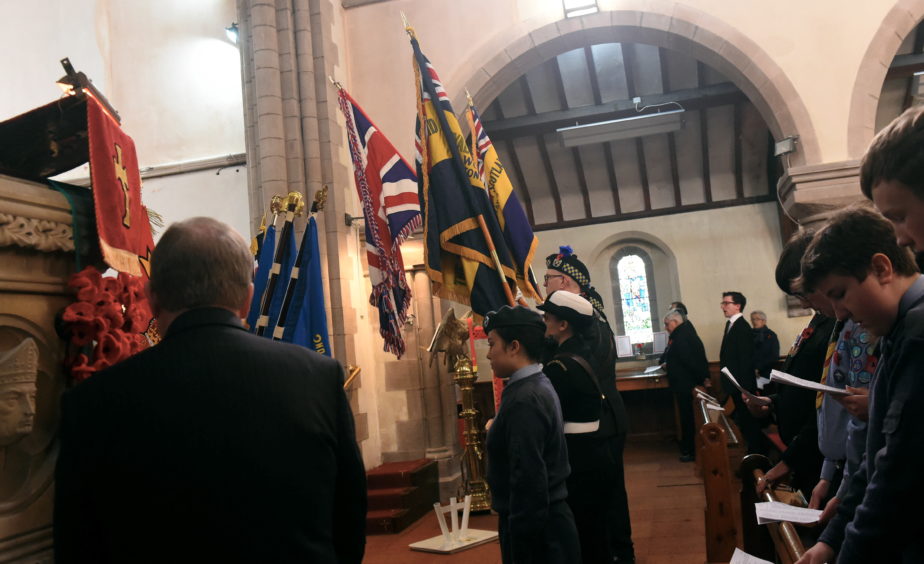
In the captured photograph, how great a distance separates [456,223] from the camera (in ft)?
11.6

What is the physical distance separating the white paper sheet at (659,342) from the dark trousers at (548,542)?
10004 mm

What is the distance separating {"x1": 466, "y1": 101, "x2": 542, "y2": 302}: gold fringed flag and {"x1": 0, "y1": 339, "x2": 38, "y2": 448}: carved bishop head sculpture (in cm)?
259

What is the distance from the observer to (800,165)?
20.0ft

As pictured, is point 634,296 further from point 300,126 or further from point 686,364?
point 300,126

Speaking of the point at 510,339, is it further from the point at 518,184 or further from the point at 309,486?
the point at 518,184

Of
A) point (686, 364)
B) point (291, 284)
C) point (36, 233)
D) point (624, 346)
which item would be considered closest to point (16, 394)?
point (36, 233)

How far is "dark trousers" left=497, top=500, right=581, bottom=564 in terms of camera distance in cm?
226

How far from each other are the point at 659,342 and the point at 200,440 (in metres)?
11.6

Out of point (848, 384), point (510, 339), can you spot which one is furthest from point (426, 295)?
point (848, 384)

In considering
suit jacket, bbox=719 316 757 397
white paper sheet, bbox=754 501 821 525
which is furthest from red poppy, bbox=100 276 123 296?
suit jacket, bbox=719 316 757 397

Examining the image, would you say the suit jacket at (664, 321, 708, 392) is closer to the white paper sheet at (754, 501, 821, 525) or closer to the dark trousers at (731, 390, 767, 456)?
the dark trousers at (731, 390, 767, 456)

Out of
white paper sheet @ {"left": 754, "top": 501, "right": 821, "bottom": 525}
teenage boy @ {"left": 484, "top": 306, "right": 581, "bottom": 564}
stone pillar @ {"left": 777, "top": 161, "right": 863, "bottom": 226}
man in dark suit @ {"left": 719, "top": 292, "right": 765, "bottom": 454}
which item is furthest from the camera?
man in dark suit @ {"left": 719, "top": 292, "right": 765, "bottom": 454}

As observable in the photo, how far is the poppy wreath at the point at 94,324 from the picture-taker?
1321 millimetres

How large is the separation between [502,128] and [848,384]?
8.82 meters
